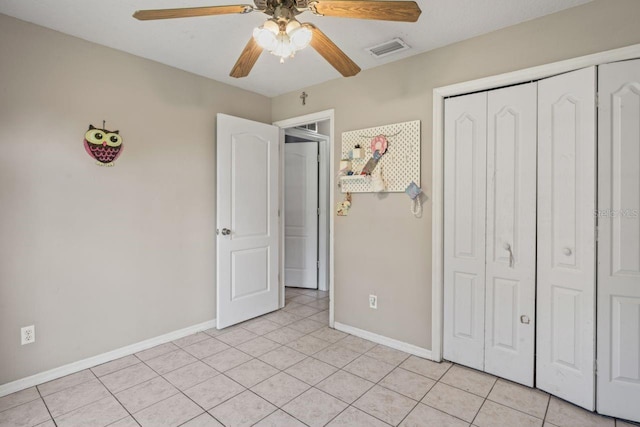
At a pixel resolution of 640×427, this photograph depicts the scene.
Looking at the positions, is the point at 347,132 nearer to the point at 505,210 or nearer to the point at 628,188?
the point at 505,210

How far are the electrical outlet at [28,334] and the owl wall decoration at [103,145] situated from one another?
120 centimetres

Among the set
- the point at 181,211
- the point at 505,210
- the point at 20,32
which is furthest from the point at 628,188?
the point at 20,32

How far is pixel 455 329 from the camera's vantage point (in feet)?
8.16

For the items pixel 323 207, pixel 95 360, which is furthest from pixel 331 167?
pixel 95 360

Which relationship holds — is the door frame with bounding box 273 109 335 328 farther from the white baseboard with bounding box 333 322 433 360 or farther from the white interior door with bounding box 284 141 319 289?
the white interior door with bounding box 284 141 319 289

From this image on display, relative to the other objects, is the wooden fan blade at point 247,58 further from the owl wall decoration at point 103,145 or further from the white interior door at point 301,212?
the white interior door at point 301,212

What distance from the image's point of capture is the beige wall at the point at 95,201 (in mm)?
2143

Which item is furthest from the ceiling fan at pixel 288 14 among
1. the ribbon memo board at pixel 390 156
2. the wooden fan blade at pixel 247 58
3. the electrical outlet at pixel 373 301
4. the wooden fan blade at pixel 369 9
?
the electrical outlet at pixel 373 301

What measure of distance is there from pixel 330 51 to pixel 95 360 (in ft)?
8.95

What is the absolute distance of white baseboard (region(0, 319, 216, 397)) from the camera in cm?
214

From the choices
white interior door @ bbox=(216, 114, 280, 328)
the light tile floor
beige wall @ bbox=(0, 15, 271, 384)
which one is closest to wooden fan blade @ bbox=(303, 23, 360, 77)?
white interior door @ bbox=(216, 114, 280, 328)

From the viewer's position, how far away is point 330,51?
67.0 inches

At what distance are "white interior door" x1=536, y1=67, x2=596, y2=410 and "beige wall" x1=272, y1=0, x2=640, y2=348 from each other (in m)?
0.25

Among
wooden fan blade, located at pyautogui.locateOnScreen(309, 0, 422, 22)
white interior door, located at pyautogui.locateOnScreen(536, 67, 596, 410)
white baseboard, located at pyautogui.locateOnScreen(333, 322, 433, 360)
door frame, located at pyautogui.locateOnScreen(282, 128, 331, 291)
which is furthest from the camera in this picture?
door frame, located at pyautogui.locateOnScreen(282, 128, 331, 291)
